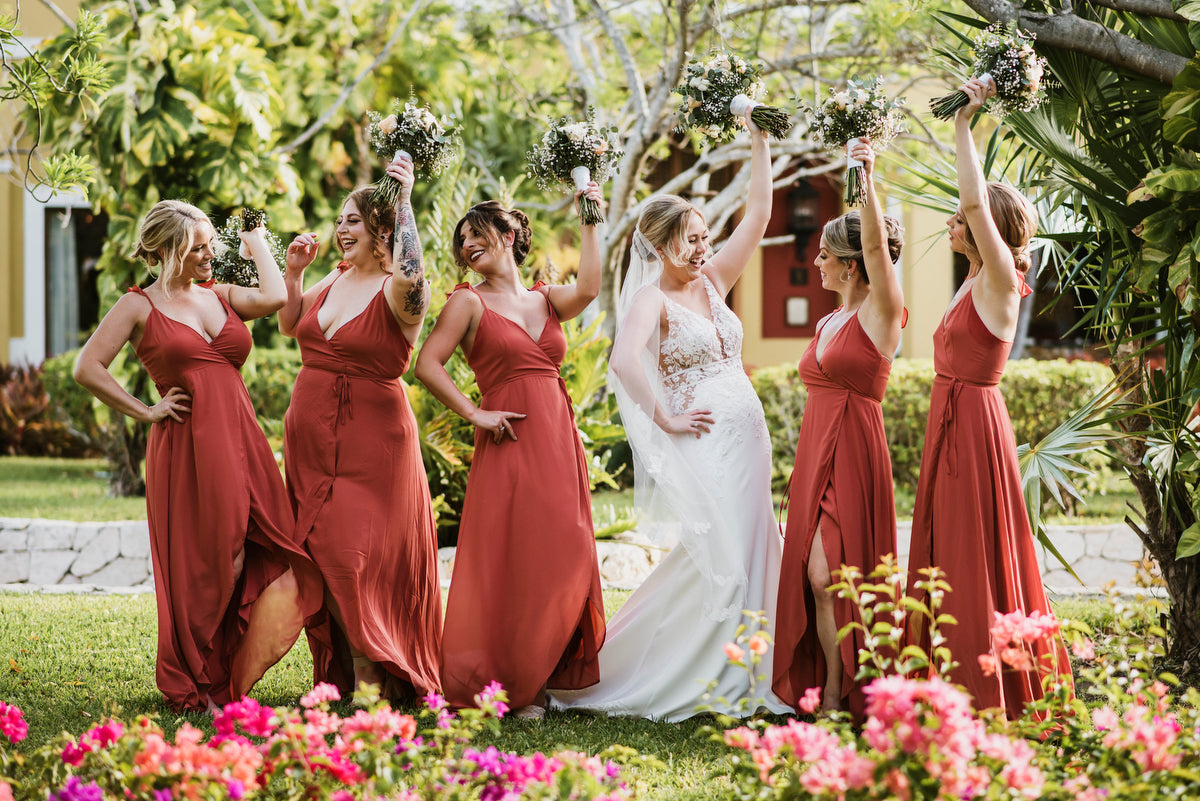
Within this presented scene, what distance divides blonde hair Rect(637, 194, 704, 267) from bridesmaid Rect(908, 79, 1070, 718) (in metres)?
1.14

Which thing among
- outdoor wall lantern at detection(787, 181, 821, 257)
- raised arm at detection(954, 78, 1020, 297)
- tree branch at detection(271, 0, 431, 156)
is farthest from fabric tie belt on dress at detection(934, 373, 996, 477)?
outdoor wall lantern at detection(787, 181, 821, 257)

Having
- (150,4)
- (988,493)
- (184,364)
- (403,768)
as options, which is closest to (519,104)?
(150,4)

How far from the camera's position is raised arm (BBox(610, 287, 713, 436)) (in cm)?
497

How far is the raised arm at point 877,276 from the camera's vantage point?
4.44 metres

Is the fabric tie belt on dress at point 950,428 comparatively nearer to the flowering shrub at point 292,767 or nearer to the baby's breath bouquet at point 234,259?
the flowering shrub at point 292,767

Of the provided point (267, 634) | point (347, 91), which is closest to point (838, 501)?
point (267, 634)

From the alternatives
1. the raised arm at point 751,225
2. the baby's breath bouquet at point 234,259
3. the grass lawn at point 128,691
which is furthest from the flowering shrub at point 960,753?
the baby's breath bouquet at point 234,259

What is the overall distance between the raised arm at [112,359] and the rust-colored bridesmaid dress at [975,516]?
3.23 metres

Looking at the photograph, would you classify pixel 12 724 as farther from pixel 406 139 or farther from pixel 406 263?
pixel 406 139

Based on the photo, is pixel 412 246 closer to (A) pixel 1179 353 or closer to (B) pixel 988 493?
(B) pixel 988 493

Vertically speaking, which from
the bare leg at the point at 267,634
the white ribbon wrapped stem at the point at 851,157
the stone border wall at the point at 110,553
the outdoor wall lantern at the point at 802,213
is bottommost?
the stone border wall at the point at 110,553

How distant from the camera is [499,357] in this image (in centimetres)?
498

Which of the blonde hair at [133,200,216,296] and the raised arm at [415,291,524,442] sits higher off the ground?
the blonde hair at [133,200,216,296]

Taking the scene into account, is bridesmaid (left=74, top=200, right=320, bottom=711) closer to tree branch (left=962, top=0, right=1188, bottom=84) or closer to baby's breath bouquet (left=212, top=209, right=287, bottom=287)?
baby's breath bouquet (left=212, top=209, right=287, bottom=287)
